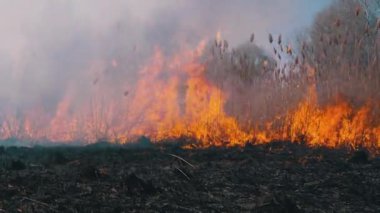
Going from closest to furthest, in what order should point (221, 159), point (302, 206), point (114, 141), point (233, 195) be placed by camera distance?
point (302, 206) < point (233, 195) < point (221, 159) < point (114, 141)

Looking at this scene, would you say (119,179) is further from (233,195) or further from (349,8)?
(349,8)

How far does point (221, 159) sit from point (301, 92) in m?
7.27

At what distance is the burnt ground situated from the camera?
35.5ft

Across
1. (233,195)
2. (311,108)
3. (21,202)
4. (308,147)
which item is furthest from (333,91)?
(21,202)

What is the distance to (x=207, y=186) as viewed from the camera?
1365cm

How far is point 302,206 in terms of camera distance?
1162 cm

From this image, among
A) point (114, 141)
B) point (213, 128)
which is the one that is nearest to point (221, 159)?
point (213, 128)

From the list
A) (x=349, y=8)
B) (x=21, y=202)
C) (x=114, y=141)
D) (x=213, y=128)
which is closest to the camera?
(x=21, y=202)

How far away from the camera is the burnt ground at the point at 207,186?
1082 cm

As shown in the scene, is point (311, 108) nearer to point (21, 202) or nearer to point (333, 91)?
point (333, 91)

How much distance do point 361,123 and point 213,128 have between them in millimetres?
9456

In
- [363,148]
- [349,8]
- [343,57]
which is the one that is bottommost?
[363,148]

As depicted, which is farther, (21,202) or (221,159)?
(221,159)

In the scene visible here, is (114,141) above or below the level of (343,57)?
below
